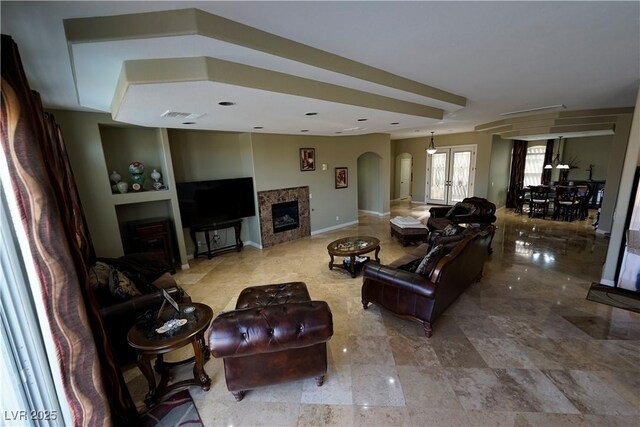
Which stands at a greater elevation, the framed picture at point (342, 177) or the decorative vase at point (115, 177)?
the decorative vase at point (115, 177)

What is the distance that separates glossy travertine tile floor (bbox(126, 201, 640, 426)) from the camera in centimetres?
198

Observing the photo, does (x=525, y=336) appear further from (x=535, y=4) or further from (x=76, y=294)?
(x=76, y=294)

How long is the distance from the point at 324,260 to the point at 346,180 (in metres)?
3.14

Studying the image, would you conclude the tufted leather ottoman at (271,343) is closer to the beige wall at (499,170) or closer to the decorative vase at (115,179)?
the decorative vase at (115,179)

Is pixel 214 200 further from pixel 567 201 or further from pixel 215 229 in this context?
pixel 567 201

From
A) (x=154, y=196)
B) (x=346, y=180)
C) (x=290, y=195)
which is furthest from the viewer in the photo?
(x=346, y=180)

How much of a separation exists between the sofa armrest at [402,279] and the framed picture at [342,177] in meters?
4.44

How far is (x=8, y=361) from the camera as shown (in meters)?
1.36

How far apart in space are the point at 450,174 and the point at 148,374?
10651 millimetres

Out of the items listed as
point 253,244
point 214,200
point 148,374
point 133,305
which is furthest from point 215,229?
point 148,374

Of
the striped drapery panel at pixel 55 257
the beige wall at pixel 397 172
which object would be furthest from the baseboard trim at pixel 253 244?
the beige wall at pixel 397 172

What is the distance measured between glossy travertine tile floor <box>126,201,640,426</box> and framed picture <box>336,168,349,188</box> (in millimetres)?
3707

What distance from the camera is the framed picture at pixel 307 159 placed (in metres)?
6.45

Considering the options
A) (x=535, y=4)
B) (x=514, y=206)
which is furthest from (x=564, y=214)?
(x=535, y=4)
